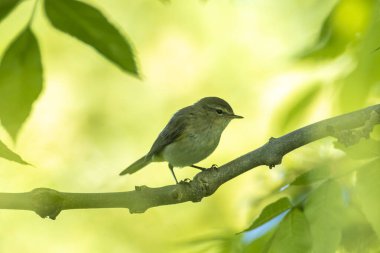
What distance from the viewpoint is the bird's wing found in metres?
3.99

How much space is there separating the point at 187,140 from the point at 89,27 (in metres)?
2.54

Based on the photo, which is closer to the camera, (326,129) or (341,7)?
(326,129)

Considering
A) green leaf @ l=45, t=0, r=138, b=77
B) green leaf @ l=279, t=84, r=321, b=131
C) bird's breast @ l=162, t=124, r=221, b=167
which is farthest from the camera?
bird's breast @ l=162, t=124, r=221, b=167

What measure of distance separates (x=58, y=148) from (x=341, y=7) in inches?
179

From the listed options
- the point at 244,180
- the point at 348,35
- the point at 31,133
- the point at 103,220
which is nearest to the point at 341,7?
the point at 348,35

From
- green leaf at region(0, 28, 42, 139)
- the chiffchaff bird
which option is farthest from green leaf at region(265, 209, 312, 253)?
the chiffchaff bird

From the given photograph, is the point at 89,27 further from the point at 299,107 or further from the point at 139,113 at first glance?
the point at 139,113

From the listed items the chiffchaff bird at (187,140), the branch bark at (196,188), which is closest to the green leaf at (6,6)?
the branch bark at (196,188)

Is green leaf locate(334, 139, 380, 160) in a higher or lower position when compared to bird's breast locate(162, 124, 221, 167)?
lower

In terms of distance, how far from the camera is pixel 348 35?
1.77 meters

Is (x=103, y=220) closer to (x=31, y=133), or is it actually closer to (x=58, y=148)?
(x=58, y=148)

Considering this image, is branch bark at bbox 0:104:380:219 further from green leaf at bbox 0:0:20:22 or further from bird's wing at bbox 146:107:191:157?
bird's wing at bbox 146:107:191:157

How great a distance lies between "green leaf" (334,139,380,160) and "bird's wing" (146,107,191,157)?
2.45 meters

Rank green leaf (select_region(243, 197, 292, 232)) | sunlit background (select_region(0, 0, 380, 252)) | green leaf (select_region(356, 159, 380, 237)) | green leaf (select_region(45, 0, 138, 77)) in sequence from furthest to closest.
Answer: sunlit background (select_region(0, 0, 380, 252))
green leaf (select_region(243, 197, 292, 232))
green leaf (select_region(45, 0, 138, 77))
green leaf (select_region(356, 159, 380, 237))
